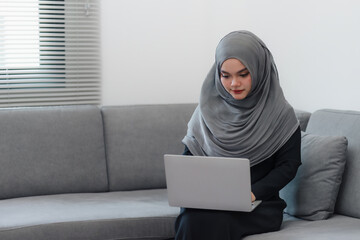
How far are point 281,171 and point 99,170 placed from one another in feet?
3.64

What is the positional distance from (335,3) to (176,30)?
1212 mm

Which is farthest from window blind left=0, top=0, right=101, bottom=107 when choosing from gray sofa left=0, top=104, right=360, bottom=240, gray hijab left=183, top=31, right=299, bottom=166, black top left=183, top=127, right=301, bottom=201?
black top left=183, top=127, right=301, bottom=201

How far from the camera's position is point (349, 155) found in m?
2.56

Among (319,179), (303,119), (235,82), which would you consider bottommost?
(319,179)

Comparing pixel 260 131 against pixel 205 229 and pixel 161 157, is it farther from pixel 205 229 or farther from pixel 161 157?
pixel 161 157

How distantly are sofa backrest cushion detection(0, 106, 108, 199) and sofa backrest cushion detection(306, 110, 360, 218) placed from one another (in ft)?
3.89

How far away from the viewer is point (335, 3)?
296 centimetres

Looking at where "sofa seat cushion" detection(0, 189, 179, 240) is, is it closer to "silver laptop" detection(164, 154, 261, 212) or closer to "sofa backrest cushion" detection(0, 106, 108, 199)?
"sofa backrest cushion" detection(0, 106, 108, 199)

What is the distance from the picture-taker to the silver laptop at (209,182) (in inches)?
86.5

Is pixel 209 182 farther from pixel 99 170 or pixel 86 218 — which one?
pixel 99 170

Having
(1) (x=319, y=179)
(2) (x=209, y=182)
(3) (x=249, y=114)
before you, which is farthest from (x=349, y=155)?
(2) (x=209, y=182)

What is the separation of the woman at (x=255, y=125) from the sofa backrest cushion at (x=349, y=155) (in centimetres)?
22

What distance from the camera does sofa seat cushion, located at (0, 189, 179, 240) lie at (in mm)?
2574

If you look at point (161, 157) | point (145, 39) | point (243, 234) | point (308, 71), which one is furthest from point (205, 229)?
point (145, 39)
